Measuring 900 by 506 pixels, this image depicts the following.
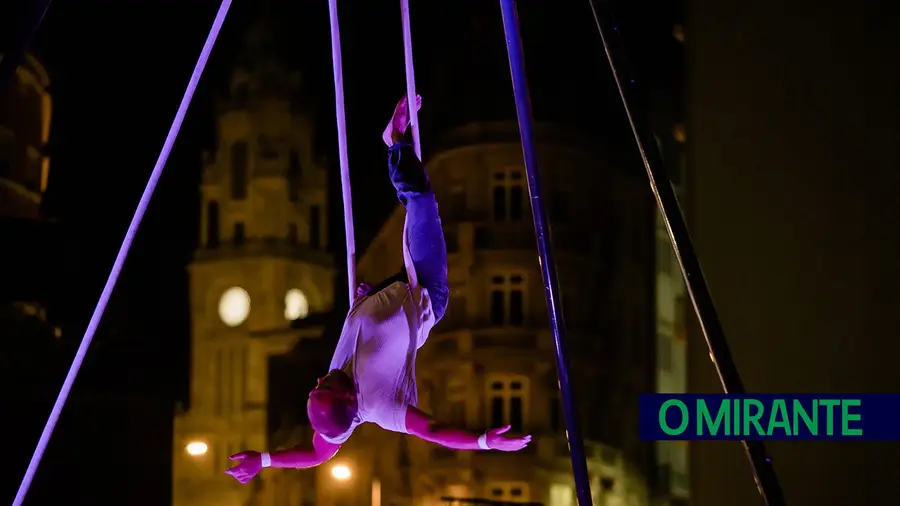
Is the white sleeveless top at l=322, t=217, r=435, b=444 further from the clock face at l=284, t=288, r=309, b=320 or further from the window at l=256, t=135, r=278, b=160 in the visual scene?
the window at l=256, t=135, r=278, b=160

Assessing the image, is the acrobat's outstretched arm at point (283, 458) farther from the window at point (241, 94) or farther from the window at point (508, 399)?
the window at point (241, 94)

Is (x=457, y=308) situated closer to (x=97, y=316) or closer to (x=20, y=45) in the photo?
(x=97, y=316)

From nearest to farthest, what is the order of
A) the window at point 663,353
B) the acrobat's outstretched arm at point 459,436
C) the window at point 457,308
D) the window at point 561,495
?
1. the acrobat's outstretched arm at point 459,436
2. the window at point 663,353
3. the window at point 561,495
4. the window at point 457,308

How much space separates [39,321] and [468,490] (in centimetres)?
556

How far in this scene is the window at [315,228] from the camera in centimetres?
1447

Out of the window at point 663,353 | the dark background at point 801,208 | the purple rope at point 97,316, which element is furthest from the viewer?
the window at point 663,353

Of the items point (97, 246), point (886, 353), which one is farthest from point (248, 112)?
point (886, 353)

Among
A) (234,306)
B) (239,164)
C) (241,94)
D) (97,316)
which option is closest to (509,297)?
(234,306)

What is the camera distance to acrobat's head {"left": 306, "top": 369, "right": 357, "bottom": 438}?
276cm

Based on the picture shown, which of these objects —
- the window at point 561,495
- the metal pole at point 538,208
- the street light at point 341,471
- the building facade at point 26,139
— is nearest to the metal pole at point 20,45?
the metal pole at point 538,208

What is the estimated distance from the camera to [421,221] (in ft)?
9.51

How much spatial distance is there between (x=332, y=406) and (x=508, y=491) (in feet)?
29.0

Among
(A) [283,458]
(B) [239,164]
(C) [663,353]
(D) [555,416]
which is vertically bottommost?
(A) [283,458]

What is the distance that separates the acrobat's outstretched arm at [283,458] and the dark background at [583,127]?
1605 mm
